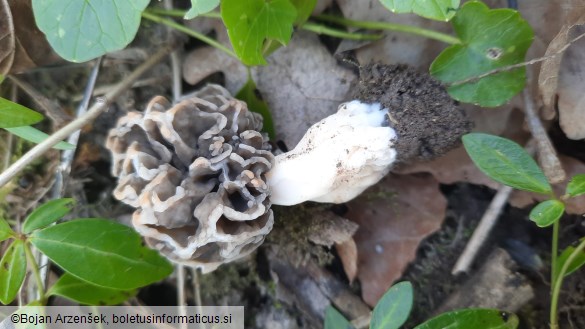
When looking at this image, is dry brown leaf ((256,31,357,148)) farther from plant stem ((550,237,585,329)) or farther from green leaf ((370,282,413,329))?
plant stem ((550,237,585,329))

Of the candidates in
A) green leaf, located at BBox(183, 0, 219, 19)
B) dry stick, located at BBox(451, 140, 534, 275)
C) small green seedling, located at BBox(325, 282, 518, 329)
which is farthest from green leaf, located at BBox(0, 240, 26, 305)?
dry stick, located at BBox(451, 140, 534, 275)

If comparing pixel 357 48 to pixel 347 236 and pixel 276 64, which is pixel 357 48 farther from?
pixel 347 236

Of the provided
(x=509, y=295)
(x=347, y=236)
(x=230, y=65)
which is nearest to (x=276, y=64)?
(x=230, y=65)

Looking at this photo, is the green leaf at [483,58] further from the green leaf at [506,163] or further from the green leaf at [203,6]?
the green leaf at [203,6]

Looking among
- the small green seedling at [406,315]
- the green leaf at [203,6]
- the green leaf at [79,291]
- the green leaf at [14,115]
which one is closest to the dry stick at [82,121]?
the green leaf at [14,115]

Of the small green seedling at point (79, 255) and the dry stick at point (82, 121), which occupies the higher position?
the dry stick at point (82, 121)

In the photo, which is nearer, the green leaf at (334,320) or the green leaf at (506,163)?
the green leaf at (506,163)
